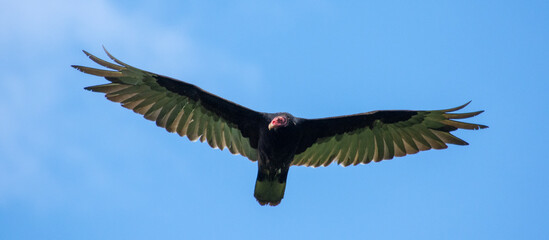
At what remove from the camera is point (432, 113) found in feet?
35.7

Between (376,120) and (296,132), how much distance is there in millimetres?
1456

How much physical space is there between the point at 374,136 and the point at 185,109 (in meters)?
2.75

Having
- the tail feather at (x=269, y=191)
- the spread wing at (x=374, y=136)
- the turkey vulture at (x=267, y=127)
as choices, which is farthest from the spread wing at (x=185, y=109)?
the spread wing at (x=374, y=136)

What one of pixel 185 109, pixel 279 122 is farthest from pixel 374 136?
pixel 185 109

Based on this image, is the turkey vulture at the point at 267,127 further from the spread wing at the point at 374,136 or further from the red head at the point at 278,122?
the red head at the point at 278,122

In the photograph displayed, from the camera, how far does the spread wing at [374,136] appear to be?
35.5 feet

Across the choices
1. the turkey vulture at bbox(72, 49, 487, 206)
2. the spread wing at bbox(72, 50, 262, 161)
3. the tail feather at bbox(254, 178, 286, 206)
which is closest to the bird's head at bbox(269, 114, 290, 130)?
the turkey vulture at bbox(72, 49, 487, 206)

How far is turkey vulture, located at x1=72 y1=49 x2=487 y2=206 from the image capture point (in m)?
10.6

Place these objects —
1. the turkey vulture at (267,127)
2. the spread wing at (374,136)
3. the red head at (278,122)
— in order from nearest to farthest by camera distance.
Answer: the red head at (278,122) → the turkey vulture at (267,127) → the spread wing at (374,136)

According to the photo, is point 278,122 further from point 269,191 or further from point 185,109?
point 185,109

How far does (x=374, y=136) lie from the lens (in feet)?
36.7

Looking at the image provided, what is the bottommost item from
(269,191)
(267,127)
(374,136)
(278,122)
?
(269,191)

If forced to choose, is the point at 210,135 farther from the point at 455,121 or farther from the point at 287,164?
the point at 455,121

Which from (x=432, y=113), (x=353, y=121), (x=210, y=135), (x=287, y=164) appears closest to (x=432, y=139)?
(x=432, y=113)
